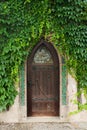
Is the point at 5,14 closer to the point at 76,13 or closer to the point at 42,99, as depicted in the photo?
the point at 76,13

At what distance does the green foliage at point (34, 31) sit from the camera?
18.4 feet

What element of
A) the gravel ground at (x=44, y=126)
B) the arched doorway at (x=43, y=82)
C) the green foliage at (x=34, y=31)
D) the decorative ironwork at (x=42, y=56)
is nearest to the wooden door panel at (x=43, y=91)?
the arched doorway at (x=43, y=82)

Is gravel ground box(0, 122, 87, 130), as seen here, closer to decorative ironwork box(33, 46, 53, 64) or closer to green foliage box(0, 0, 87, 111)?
green foliage box(0, 0, 87, 111)

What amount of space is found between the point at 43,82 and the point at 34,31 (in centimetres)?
146

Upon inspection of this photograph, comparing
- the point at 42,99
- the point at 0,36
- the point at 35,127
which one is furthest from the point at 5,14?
the point at 35,127

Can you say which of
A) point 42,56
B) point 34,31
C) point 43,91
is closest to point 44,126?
point 43,91

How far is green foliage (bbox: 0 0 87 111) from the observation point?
5.61 m

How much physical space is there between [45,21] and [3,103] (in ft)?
7.56

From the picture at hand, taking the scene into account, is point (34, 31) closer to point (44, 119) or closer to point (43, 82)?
point (43, 82)

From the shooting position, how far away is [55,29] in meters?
5.73

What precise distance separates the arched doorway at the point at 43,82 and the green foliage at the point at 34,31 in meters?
0.50

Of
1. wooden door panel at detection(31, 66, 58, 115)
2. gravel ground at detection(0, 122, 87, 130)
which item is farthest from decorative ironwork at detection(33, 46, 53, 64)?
gravel ground at detection(0, 122, 87, 130)

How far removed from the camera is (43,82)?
629 cm

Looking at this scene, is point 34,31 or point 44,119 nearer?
point 34,31
